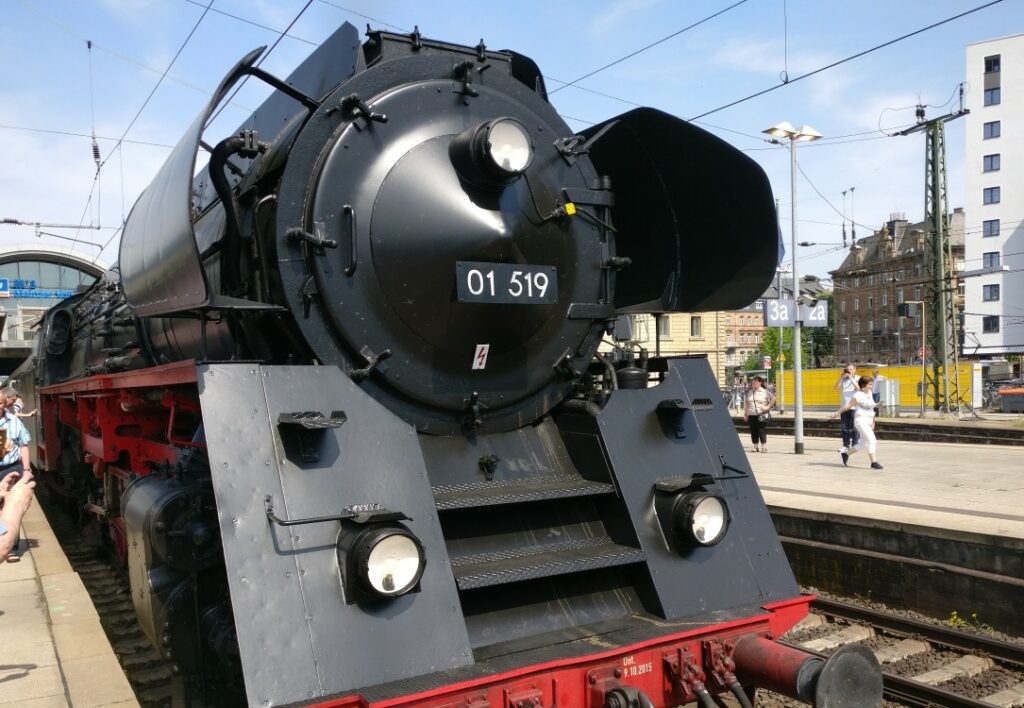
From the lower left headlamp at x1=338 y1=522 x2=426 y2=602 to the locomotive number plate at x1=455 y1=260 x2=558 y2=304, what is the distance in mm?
1252

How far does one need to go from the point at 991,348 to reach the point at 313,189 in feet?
175

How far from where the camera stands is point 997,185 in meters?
47.4

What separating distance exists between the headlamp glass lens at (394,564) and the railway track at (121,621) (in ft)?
3.91

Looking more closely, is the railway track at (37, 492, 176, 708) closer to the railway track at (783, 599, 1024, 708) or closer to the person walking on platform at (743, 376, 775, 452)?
the railway track at (783, 599, 1024, 708)

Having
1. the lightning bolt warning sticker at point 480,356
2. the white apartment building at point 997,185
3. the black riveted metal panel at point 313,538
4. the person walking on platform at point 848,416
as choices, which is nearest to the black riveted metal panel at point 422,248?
the lightning bolt warning sticker at point 480,356

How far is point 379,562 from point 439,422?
1094 mm

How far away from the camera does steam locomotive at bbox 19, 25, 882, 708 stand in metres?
2.96

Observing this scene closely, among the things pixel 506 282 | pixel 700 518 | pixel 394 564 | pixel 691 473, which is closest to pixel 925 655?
pixel 691 473

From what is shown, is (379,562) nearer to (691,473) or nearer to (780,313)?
(691,473)

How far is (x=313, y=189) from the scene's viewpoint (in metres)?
3.68

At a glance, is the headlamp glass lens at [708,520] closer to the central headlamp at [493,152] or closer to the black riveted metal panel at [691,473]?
the black riveted metal panel at [691,473]

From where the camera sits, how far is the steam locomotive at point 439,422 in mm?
2957

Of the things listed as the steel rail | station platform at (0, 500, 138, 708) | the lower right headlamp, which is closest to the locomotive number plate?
the lower right headlamp

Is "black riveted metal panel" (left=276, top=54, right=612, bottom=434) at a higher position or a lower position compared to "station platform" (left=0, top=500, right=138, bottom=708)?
higher
